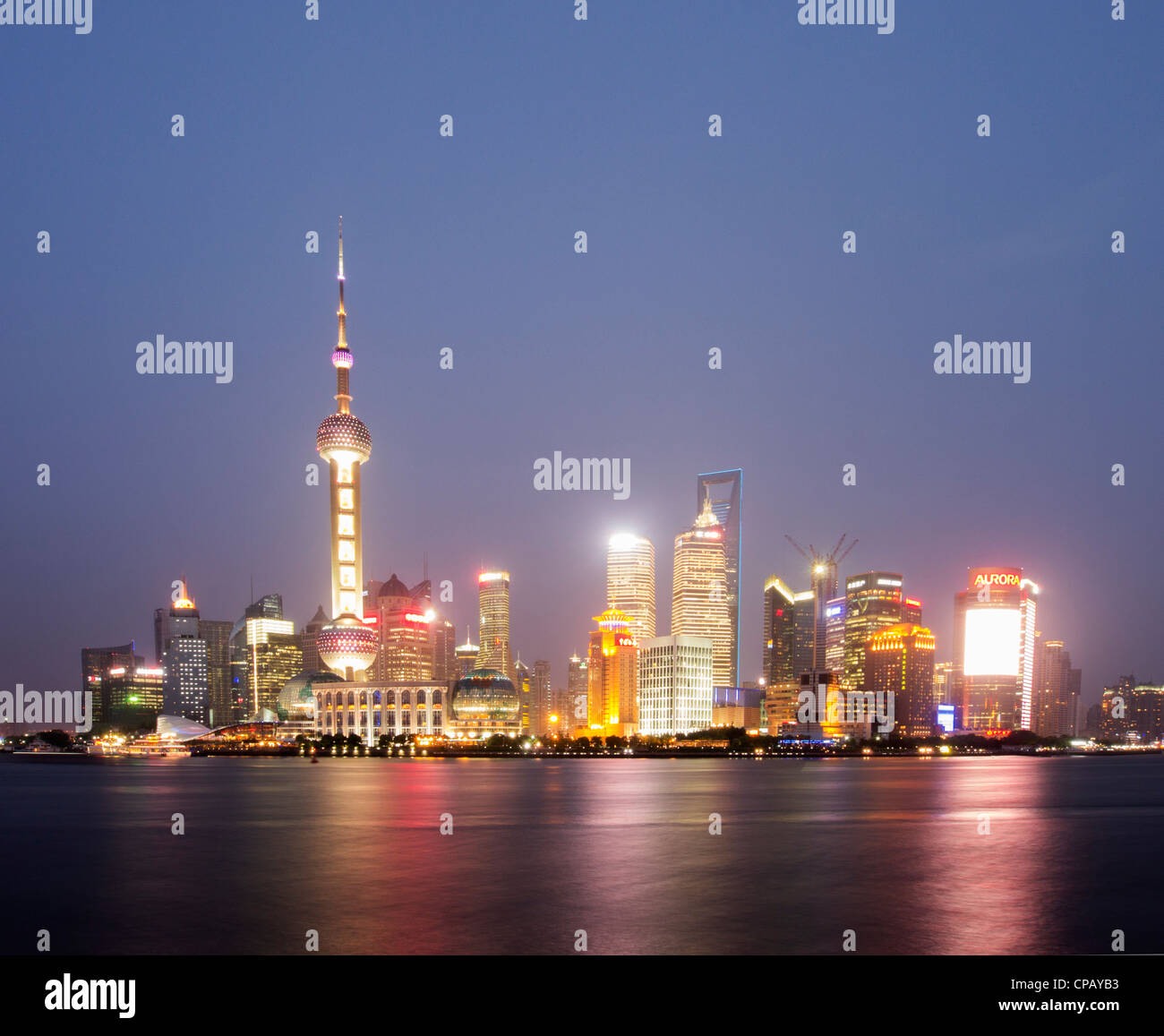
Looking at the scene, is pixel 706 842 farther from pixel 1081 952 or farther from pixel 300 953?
pixel 300 953
